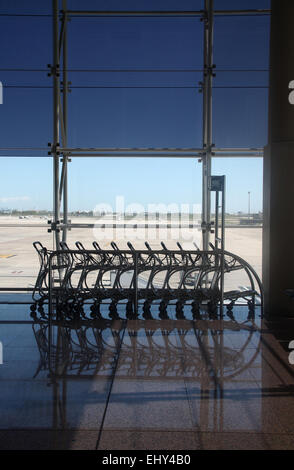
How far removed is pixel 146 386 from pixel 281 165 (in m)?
3.56

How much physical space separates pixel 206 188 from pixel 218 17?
111 inches

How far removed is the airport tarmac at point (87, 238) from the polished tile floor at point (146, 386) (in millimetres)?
2110

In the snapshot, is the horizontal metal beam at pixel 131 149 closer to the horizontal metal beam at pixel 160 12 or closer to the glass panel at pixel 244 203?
the glass panel at pixel 244 203

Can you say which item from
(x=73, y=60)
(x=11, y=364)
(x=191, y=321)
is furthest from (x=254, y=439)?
(x=73, y=60)

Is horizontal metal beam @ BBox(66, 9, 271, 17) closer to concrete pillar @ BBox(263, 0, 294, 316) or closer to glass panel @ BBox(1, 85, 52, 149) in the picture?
glass panel @ BBox(1, 85, 52, 149)

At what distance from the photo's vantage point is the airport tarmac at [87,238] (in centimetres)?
751

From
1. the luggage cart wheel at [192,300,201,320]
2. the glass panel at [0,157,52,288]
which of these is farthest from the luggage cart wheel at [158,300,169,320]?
the glass panel at [0,157,52,288]

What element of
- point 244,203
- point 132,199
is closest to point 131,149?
point 132,199

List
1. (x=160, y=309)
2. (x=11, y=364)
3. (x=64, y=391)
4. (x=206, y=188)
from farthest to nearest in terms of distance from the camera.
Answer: (x=206, y=188)
(x=160, y=309)
(x=11, y=364)
(x=64, y=391)

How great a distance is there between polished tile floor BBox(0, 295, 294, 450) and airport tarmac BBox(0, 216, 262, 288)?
2.11 metres

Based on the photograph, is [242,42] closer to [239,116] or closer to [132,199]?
[239,116]

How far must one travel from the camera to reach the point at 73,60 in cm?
762

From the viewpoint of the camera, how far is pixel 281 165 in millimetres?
5859
